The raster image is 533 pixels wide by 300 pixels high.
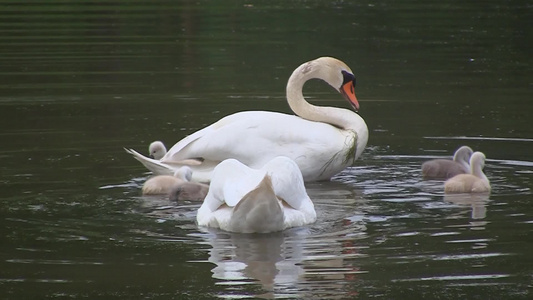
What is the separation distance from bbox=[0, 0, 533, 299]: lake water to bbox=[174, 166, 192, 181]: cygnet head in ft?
1.64

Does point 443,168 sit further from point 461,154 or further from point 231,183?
point 231,183

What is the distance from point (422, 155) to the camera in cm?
1166

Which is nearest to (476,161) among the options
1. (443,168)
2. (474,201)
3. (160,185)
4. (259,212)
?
(443,168)

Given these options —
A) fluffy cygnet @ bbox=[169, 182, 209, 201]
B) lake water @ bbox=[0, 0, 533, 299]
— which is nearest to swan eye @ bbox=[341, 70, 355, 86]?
lake water @ bbox=[0, 0, 533, 299]

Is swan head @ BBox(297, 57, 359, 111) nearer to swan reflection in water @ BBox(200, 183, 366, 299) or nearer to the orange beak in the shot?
the orange beak

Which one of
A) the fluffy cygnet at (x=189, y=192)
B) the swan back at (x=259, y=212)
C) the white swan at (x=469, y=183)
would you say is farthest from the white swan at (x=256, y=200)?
the white swan at (x=469, y=183)

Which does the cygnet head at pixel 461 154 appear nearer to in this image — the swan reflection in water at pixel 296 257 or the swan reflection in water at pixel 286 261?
the swan reflection in water at pixel 296 257

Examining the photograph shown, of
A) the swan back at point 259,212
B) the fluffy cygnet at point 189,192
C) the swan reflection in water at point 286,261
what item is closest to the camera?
the swan reflection in water at point 286,261

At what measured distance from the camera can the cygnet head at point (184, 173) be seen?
33.4ft

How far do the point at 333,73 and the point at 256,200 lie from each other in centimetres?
379

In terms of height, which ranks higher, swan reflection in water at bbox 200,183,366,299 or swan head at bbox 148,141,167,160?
swan head at bbox 148,141,167,160

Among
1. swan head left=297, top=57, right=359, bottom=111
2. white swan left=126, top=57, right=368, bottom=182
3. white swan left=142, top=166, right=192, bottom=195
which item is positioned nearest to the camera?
white swan left=142, top=166, right=192, bottom=195

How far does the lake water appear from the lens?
734 centimetres

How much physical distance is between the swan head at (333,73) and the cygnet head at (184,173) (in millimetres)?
1778
